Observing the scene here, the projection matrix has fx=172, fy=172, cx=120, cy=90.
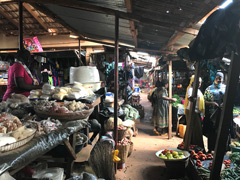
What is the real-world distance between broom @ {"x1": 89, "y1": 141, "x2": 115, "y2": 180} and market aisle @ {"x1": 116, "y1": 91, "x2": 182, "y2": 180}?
996 millimetres

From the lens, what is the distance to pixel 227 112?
202cm

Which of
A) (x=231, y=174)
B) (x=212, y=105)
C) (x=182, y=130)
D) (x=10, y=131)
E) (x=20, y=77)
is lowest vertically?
(x=182, y=130)

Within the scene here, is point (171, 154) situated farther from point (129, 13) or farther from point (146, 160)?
point (129, 13)

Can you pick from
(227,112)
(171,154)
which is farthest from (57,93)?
(171,154)

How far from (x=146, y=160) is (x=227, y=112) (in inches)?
118

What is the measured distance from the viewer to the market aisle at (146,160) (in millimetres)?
3793

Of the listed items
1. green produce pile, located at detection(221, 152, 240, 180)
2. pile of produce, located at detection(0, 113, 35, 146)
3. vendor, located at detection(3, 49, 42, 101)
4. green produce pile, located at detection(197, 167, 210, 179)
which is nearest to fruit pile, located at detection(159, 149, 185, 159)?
green produce pile, located at detection(197, 167, 210, 179)

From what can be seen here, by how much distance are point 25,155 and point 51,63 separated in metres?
6.89

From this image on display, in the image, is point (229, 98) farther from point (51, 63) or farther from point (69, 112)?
point (51, 63)

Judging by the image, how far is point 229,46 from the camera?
6.27ft

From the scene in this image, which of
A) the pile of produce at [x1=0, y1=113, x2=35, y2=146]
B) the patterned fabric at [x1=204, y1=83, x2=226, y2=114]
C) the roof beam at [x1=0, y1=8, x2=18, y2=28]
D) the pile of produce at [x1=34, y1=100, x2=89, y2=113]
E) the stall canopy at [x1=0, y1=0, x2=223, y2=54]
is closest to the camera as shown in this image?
the pile of produce at [x1=0, y1=113, x2=35, y2=146]

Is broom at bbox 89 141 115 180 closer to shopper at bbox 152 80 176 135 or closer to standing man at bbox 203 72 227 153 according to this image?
standing man at bbox 203 72 227 153

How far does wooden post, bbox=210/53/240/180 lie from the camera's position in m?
1.91

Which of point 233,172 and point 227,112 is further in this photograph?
point 233,172
